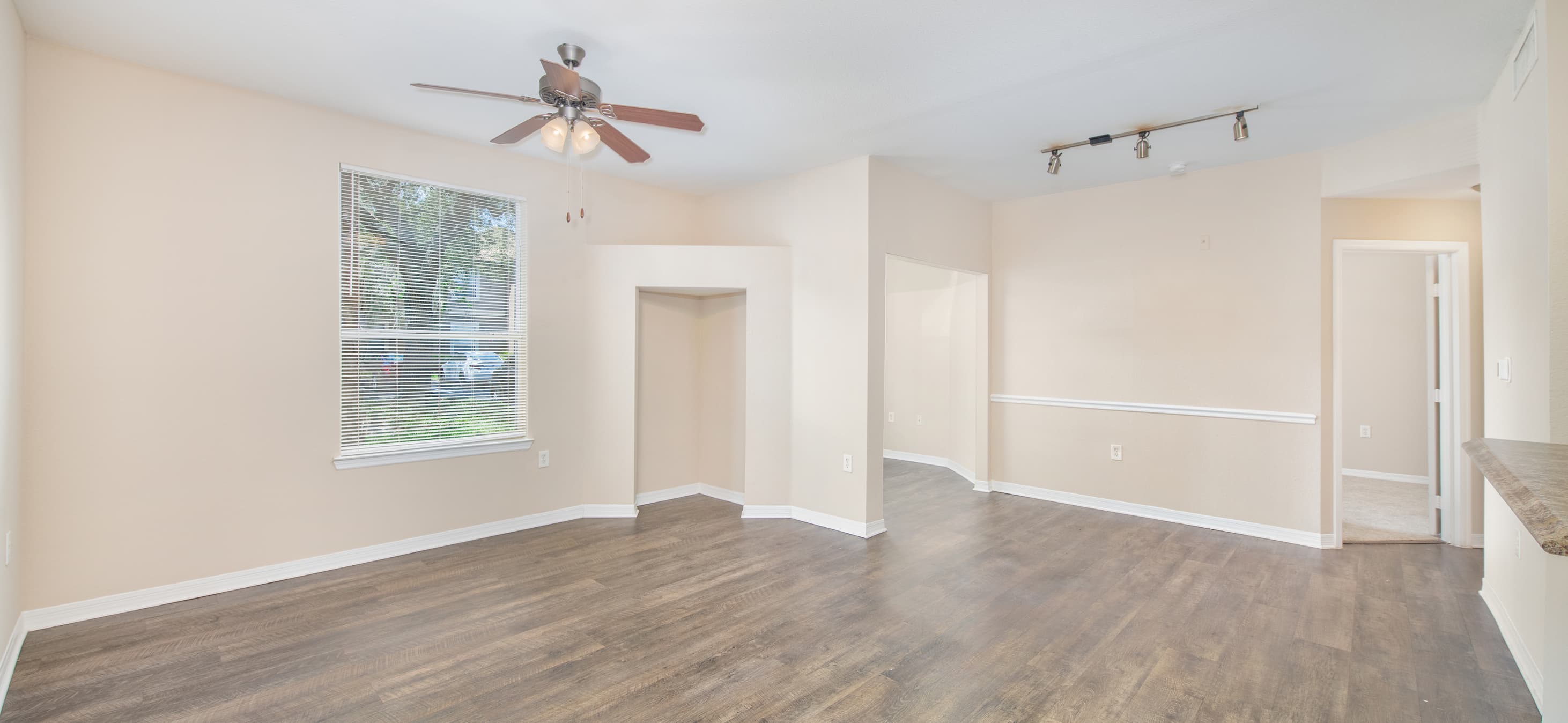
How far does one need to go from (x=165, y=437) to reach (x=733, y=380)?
3.38 metres

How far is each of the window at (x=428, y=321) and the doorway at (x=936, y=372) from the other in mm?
3177

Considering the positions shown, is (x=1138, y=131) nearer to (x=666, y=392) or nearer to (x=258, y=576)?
(x=666, y=392)

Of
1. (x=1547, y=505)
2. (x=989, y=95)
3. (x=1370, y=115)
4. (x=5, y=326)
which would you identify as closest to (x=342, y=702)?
(x=5, y=326)

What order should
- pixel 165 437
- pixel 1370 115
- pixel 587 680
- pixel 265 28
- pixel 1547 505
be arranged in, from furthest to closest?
pixel 1370 115 < pixel 165 437 < pixel 265 28 < pixel 587 680 < pixel 1547 505

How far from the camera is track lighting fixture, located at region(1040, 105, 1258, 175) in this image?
3414 mm

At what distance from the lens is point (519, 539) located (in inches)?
166

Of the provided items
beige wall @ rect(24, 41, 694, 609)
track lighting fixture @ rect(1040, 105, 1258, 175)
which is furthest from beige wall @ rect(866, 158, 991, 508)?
beige wall @ rect(24, 41, 694, 609)

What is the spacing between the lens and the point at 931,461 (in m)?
6.93

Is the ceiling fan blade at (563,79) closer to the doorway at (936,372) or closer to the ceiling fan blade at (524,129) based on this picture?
the ceiling fan blade at (524,129)

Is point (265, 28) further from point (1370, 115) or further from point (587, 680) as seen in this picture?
point (1370, 115)

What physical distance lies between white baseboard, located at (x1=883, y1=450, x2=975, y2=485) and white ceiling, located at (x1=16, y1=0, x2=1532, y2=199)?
10.7 feet

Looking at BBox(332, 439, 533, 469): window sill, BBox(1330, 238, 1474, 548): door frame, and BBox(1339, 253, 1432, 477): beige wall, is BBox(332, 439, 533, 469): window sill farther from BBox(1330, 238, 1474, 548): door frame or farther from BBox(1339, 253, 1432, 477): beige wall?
BBox(1339, 253, 1432, 477): beige wall

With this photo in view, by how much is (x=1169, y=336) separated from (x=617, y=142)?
4082 millimetres

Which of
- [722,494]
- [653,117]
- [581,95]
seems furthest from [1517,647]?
[581,95]
